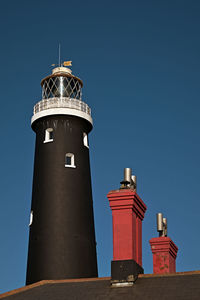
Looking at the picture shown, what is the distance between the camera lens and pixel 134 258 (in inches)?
772

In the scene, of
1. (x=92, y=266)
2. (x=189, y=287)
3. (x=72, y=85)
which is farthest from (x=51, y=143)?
(x=189, y=287)

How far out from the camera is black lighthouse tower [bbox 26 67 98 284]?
106 ft

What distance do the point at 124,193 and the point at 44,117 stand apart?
16805mm

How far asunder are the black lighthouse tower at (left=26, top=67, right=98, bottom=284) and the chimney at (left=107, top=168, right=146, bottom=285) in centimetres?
1248

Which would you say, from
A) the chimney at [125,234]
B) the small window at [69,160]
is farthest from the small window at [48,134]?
the chimney at [125,234]

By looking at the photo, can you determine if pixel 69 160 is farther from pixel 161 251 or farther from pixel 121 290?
pixel 121 290

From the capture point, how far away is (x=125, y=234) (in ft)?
64.2

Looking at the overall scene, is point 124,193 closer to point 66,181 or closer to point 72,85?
point 66,181

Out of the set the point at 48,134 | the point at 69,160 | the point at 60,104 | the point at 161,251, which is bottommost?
the point at 161,251

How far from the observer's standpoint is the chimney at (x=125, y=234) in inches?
744

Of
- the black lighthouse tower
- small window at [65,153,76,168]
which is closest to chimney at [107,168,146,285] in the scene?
the black lighthouse tower

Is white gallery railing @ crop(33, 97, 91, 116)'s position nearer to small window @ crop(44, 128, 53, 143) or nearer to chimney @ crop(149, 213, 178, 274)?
small window @ crop(44, 128, 53, 143)

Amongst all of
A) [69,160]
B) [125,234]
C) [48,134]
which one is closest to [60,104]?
[48,134]

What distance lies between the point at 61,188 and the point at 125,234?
14.3 m
